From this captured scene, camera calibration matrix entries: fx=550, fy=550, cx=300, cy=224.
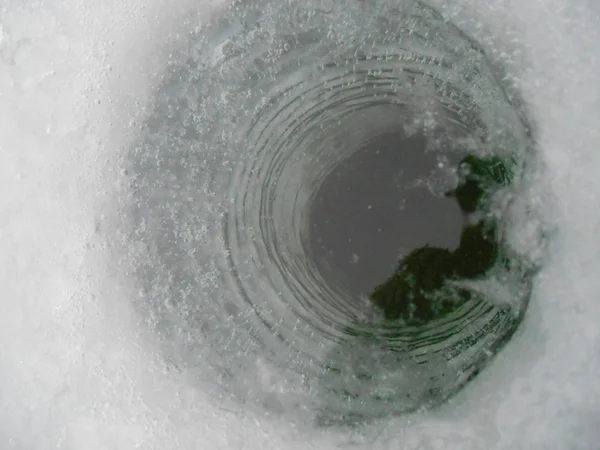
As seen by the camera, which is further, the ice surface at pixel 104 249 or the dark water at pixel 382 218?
the dark water at pixel 382 218

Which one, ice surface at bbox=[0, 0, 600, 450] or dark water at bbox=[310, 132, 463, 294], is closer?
ice surface at bbox=[0, 0, 600, 450]

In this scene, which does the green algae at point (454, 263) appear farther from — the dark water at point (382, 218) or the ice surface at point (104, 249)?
the ice surface at point (104, 249)

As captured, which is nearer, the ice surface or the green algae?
the ice surface

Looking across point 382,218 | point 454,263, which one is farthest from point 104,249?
point 454,263

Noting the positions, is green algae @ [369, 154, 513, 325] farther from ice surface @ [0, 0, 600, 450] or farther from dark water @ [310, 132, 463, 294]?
ice surface @ [0, 0, 600, 450]

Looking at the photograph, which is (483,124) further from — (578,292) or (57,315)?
(57,315)

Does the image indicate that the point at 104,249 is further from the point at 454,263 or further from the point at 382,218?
the point at 454,263

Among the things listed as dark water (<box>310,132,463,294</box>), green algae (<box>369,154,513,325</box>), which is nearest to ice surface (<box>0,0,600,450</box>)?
green algae (<box>369,154,513,325</box>)

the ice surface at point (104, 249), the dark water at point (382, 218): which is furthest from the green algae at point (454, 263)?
the ice surface at point (104, 249)

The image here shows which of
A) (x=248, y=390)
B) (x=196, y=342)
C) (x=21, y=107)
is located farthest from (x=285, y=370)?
(x=21, y=107)
